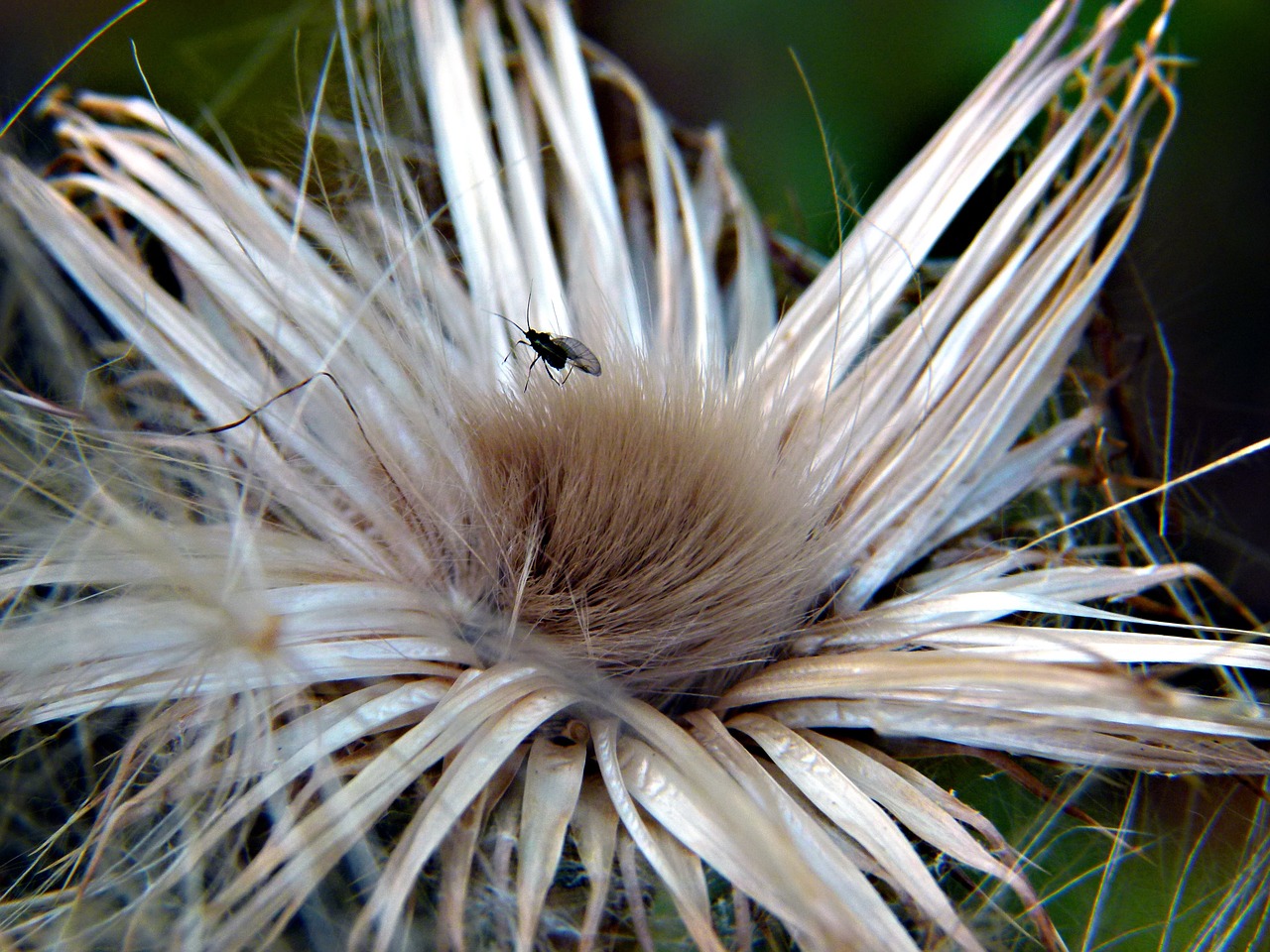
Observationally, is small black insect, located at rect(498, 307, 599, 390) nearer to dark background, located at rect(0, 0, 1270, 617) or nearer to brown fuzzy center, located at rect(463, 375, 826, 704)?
brown fuzzy center, located at rect(463, 375, 826, 704)

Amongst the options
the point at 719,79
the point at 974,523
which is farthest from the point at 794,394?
the point at 719,79

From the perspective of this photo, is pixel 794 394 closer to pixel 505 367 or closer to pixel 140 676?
pixel 505 367

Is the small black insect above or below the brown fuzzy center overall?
above

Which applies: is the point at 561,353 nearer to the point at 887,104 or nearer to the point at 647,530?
the point at 647,530

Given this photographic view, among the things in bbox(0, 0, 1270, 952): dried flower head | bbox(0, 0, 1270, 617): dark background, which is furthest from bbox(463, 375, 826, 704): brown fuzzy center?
bbox(0, 0, 1270, 617): dark background

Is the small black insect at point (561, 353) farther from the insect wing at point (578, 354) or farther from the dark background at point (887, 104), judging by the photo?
the dark background at point (887, 104)

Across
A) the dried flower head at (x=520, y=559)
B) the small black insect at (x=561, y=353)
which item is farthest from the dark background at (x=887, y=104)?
the small black insect at (x=561, y=353)
